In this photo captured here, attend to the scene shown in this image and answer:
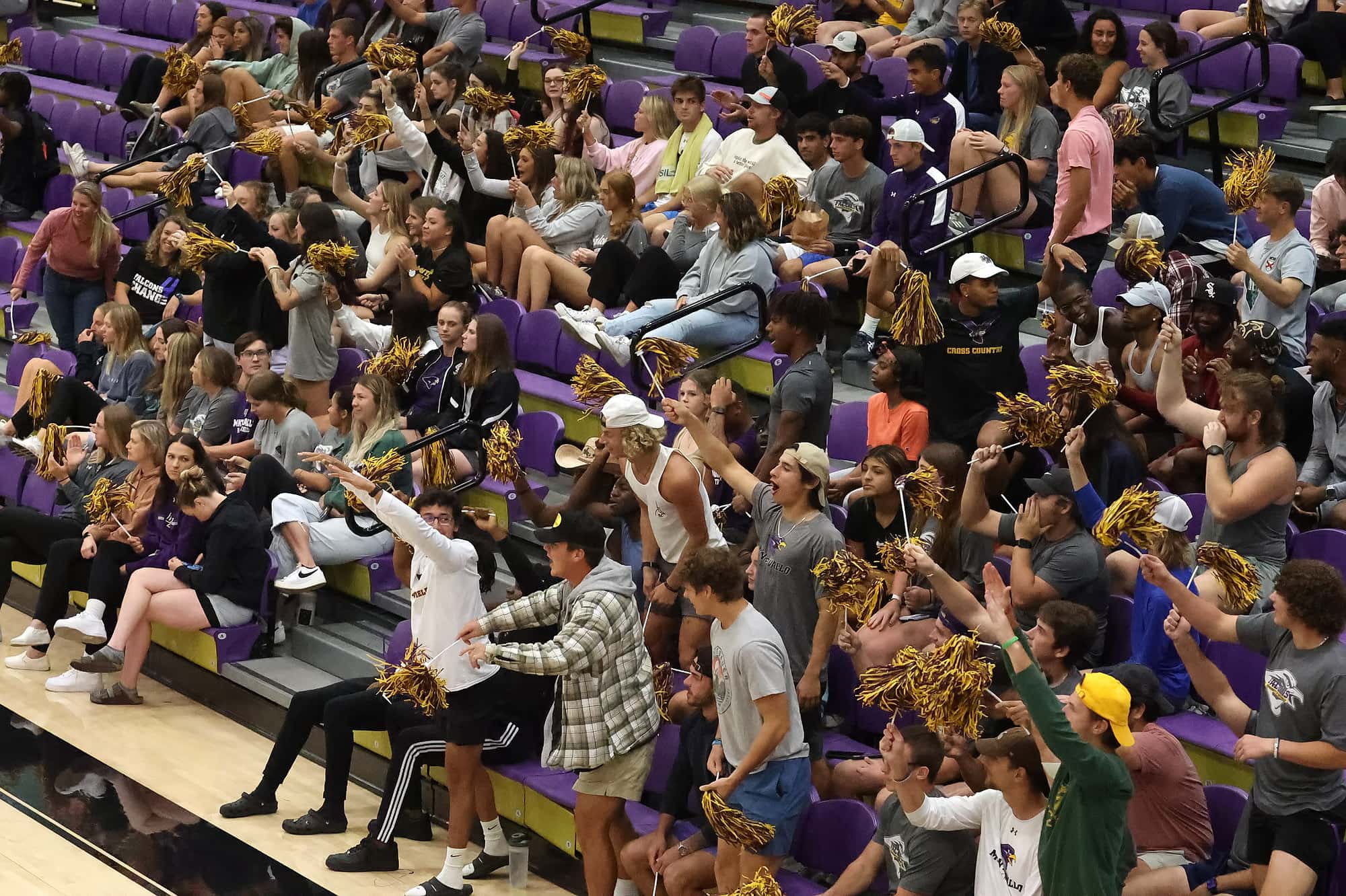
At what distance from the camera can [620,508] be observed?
268 inches

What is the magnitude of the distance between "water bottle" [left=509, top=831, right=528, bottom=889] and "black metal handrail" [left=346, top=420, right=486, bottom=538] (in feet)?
5.44

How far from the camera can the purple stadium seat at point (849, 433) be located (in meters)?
7.39

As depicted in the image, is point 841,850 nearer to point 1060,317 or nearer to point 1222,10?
point 1060,317

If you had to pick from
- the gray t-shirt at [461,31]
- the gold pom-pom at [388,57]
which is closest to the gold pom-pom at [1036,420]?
the gold pom-pom at [388,57]

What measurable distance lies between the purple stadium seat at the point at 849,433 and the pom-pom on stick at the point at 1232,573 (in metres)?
2.26

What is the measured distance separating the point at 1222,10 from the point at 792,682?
6.07 meters

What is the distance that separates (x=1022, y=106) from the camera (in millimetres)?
8633

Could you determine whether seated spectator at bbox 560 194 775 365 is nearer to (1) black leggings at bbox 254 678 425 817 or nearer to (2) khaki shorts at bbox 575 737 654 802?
(1) black leggings at bbox 254 678 425 817

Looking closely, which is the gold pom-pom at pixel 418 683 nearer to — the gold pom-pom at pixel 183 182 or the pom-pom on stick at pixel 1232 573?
the pom-pom on stick at pixel 1232 573

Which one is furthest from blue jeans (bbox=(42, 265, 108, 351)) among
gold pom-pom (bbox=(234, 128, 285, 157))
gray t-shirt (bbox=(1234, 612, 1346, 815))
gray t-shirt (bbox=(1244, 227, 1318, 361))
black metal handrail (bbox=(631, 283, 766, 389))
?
gray t-shirt (bbox=(1234, 612, 1346, 815))

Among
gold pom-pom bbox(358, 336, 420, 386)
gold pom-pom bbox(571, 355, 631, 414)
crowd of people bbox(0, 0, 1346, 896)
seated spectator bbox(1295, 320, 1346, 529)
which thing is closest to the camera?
crowd of people bbox(0, 0, 1346, 896)

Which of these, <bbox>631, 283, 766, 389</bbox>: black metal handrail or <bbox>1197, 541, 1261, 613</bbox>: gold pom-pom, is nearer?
<bbox>1197, 541, 1261, 613</bbox>: gold pom-pom

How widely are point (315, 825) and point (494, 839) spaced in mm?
746

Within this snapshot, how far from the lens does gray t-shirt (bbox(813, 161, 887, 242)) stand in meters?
8.58
